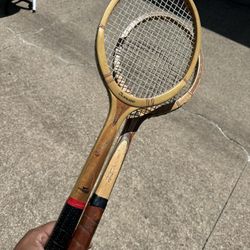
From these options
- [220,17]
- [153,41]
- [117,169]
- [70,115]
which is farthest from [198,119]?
[220,17]

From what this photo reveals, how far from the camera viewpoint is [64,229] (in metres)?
2.75

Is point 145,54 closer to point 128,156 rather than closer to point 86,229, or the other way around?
point 128,156

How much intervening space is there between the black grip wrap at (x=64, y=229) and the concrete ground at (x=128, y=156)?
1536mm

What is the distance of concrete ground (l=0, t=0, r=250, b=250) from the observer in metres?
4.46

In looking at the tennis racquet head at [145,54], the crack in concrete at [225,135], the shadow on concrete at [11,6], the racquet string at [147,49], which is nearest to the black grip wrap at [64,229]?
the tennis racquet head at [145,54]

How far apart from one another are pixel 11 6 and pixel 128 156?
13.1 feet

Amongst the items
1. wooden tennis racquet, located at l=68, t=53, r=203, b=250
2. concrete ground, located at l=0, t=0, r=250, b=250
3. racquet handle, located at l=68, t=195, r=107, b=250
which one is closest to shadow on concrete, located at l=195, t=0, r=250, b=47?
concrete ground, located at l=0, t=0, r=250, b=250

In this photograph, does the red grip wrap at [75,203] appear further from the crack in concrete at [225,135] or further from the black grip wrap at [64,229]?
the crack in concrete at [225,135]

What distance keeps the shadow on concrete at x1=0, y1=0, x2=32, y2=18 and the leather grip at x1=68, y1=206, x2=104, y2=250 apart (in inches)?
207

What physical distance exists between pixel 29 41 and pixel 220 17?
468cm

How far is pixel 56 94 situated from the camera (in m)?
5.78

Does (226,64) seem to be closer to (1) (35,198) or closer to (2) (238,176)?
(2) (238,176)

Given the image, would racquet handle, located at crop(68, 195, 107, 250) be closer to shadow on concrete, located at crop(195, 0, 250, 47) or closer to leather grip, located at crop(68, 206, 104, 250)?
leather grip, located at crop(68, 206, 104, 250)

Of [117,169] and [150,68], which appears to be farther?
[150,68]
